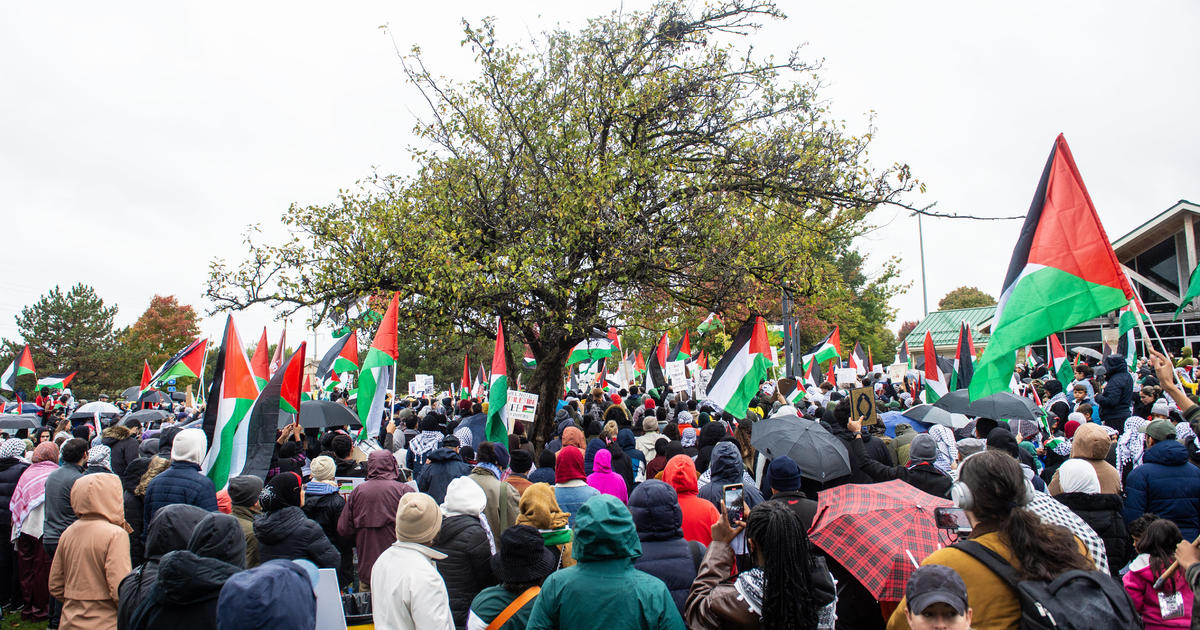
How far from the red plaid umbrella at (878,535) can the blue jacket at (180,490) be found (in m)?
4.95

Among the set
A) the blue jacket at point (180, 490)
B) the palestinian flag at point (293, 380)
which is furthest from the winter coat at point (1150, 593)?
the palestinian flag at point (293, 380)

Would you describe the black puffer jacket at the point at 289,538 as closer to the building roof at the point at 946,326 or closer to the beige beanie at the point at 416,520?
the beige beanie at the point at 416,520

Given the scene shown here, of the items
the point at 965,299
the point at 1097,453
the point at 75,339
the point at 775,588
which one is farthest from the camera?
the point at 965,299

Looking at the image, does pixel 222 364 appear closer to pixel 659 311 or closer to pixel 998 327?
pixel 998 327

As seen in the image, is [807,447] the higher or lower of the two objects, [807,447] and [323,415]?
the lower

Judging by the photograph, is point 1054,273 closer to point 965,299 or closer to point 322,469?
point 322,469

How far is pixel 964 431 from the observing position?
34.2ft

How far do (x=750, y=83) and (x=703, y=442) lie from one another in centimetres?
748

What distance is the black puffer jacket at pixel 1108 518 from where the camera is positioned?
534cm

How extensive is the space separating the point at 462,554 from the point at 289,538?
1.36 m

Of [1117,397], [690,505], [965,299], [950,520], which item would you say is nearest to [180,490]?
[690,505]

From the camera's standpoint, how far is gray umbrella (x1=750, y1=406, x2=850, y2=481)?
6.70 m

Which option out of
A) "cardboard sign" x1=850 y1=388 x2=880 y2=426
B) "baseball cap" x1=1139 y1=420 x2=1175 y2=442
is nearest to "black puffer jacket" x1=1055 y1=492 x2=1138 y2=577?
"baseball cap" x1=1139 y1=420 x2=1175 y2=442

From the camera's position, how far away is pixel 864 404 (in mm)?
9258
